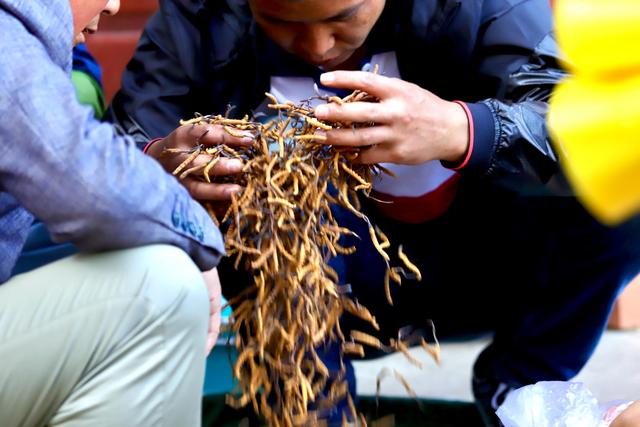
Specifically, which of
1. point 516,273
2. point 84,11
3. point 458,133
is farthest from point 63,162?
point 516,273

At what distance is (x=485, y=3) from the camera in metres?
2.27

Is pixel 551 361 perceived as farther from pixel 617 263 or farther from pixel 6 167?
pixel 6 167

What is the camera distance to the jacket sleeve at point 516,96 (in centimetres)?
203

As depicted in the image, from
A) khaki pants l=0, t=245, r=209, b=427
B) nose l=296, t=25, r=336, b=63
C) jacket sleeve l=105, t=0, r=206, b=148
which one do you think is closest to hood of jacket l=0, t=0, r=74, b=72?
khaki pants l=0, t=245, r=209, b=427

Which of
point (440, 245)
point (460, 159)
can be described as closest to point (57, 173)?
point (460, 159)

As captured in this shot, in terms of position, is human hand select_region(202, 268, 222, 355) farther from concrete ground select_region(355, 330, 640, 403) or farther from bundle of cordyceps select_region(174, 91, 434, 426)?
concrete ground select_region(355, 330, 640, 403)

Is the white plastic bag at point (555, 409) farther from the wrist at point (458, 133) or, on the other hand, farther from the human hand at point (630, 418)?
the wrist at point (458, 133)

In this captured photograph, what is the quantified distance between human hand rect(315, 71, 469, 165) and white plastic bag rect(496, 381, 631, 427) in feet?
1.72

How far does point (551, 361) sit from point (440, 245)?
0.40m

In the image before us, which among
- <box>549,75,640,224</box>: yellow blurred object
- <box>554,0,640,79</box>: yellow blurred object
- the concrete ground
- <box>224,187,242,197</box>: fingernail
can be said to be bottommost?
the concrete ground

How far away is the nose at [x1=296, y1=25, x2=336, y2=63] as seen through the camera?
200 cm

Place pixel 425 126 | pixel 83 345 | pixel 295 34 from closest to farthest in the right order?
pixel 83 345 → pixel 425 126 → pixel 295 34

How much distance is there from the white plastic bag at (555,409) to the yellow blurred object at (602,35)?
1.02 meters

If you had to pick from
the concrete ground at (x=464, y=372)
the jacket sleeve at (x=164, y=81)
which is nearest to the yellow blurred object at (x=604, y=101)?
the jacket sleeve at (x=164, y=81)
